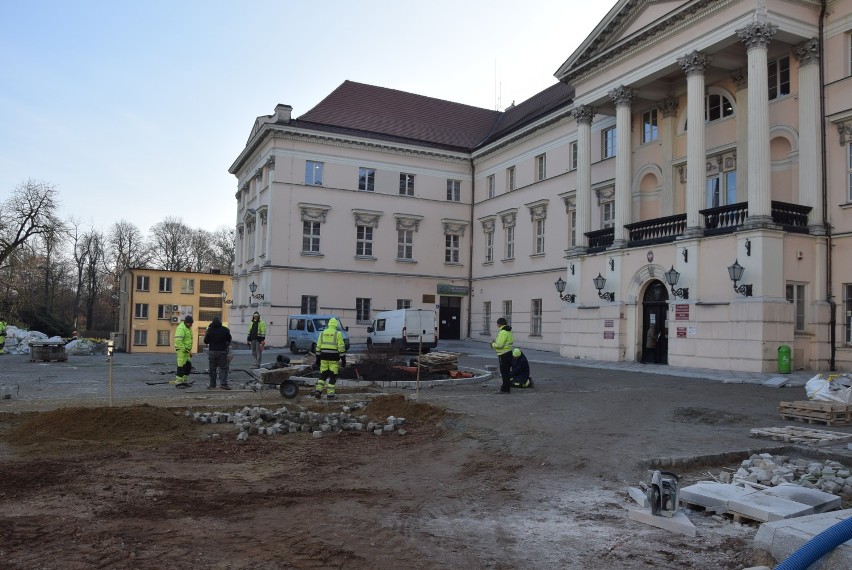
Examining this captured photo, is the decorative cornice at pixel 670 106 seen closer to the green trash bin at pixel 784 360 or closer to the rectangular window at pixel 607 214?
the rectangular window at pixel 607 214

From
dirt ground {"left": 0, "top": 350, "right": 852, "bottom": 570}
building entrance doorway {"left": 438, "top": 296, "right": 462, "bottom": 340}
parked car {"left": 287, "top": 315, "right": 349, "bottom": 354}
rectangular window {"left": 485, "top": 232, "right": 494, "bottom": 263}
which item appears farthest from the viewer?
building entrance doorway {"left": 438, "top": 296, "right": 462, "bottom": 340}

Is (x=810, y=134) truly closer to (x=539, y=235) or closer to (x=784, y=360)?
(x=784, y=360)

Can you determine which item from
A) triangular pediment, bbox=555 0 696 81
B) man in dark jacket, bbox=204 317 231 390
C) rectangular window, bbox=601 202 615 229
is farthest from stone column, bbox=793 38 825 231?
man in dark jacket, bbox=204 317 231 390

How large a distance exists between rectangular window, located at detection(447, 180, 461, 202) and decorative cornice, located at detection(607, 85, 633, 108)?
57.8 ft

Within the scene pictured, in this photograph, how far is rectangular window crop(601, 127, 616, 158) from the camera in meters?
32.8

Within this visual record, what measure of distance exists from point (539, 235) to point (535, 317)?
472 centimetres

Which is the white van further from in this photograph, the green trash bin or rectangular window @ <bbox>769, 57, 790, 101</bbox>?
rectangular window @ <bbox>769, 57, 790, 101</bbox>

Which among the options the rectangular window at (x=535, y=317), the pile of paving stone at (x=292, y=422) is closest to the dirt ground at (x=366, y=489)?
the pile of paving stone at (x=292, y=422)

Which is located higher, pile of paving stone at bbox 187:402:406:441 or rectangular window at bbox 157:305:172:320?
rectangular window at bbox 157:305:172:320

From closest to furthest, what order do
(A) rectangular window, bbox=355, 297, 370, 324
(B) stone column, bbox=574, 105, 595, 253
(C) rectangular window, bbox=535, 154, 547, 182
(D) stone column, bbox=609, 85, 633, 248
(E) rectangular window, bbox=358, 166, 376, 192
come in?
(D) stone column, bbox=609, 85, 633, 248
(B) stone column, bbox=574, 105, 595, 253
(C) rectangular window, bbox=535, 154, 547, 182
(A) rectangular window, bbox=355, 297, 370, 324
(E) rectangular window, bbox=358, 166, 376, 192

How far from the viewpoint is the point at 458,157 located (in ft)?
147

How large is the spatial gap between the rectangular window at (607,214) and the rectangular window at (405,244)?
14280 millimetres

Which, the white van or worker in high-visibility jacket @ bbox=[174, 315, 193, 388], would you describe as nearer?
worker in high-visibility jacket @ bbox=[174, 315, 193, 388]

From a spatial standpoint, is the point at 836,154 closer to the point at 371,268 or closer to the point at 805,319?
the point at 805,319
